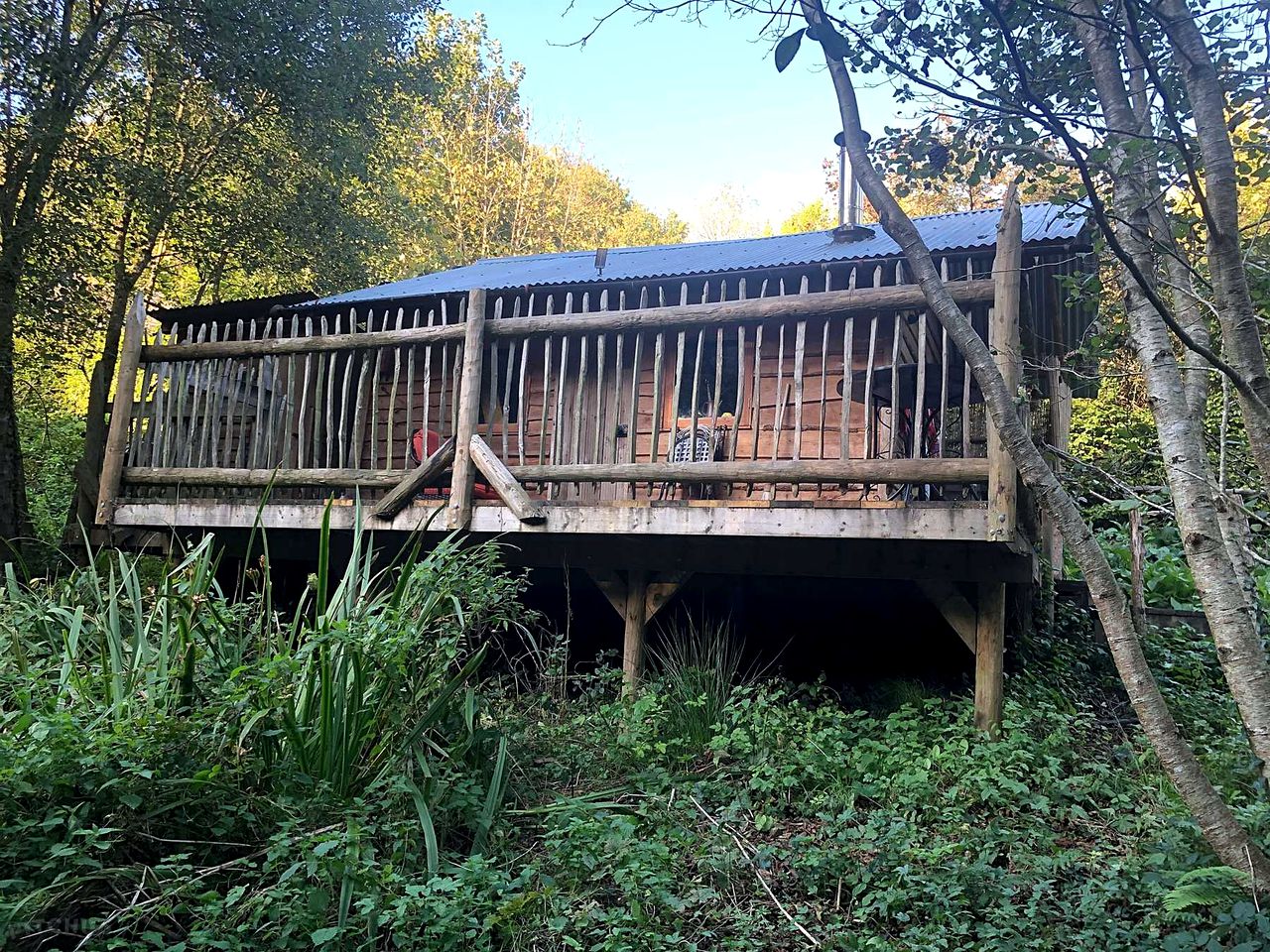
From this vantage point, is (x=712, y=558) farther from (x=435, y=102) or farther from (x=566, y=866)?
(x=435, y=102)

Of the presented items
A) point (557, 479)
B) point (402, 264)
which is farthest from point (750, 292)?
point (402, 264)

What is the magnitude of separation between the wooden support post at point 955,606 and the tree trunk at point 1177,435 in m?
1.97

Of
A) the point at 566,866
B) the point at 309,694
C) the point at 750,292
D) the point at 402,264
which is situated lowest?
the point at 566,866

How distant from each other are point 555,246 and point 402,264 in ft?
17.4

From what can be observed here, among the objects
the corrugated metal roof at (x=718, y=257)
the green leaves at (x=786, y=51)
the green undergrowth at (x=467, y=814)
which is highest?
the corrugated metal roof at (x=718, y=257)

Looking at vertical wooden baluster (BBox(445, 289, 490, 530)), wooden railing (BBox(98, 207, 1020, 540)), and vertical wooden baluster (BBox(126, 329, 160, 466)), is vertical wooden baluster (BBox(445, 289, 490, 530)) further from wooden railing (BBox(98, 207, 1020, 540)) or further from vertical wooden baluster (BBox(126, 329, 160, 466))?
vertical wooden baluster (BBox(126, 329, 160, 466))

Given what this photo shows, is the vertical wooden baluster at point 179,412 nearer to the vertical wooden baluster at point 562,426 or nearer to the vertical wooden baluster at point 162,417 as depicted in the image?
the vertical wooden baluster at point 162,417

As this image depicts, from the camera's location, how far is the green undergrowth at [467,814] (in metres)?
2.80

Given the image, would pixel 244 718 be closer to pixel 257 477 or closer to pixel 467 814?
pixel 467 814

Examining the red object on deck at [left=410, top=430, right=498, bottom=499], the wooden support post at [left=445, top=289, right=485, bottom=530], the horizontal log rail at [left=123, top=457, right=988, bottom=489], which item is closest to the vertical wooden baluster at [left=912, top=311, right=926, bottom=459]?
the horizontal log rail at [left=123, top=457, right=988, bottom=489]

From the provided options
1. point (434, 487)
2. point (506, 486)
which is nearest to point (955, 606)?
point (506, 486)

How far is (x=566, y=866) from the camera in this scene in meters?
3.31

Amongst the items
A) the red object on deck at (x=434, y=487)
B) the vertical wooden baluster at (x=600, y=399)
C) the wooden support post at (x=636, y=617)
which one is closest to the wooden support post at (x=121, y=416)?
the red object on deck at (x=434, y=487)

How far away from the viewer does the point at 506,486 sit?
5.29m
